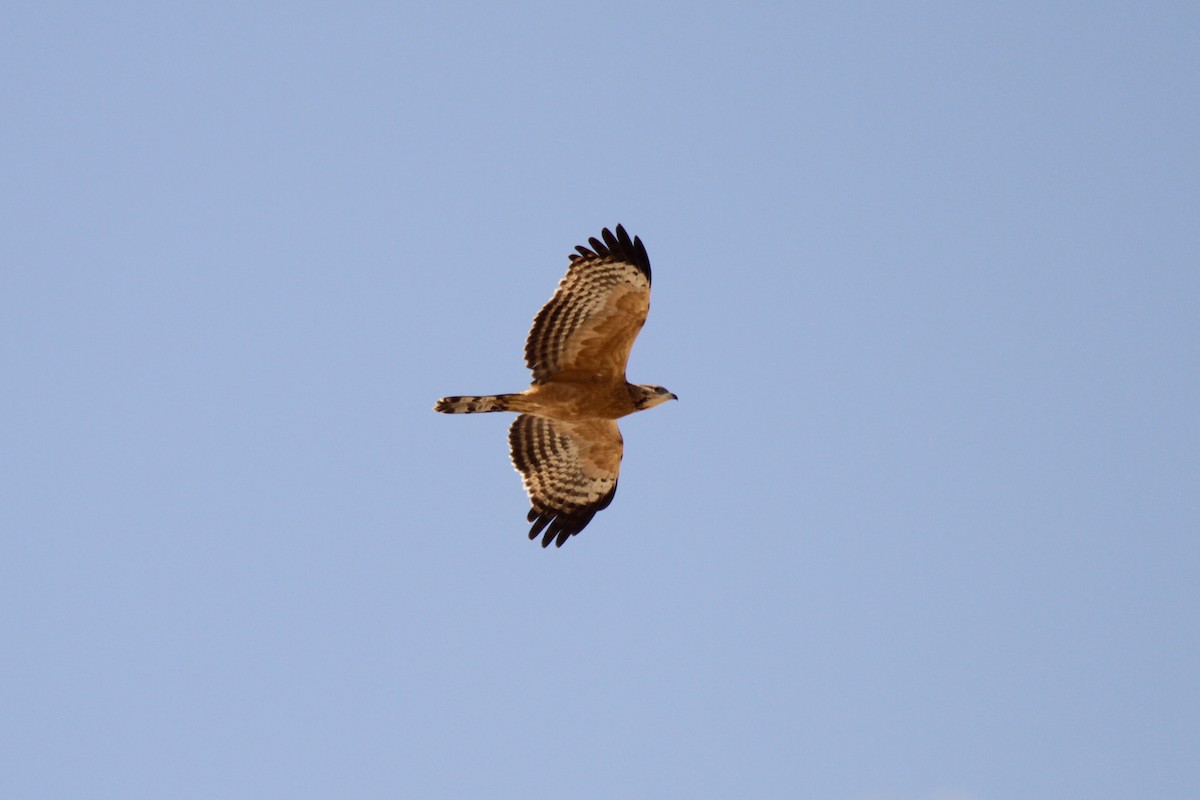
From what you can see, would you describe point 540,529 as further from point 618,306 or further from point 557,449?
point 618,306

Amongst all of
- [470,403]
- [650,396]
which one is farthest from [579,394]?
[470,403]

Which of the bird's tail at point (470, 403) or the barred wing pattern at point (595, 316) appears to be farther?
the bird's tail at point (470, 403)

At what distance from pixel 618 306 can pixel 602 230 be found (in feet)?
2.56

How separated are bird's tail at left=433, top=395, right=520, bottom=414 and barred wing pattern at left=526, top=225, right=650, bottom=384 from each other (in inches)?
16.2

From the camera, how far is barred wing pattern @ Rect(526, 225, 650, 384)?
1697cm

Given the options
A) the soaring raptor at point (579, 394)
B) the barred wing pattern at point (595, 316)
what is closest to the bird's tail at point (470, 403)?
the soaring raptor at point (579, 394)

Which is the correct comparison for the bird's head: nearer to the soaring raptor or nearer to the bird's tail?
the soaring raptor

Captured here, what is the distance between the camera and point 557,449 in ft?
60.1

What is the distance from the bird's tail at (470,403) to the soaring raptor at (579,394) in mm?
10

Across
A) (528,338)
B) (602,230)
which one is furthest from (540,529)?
(602,230)

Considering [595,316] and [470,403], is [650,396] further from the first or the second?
[470,403]

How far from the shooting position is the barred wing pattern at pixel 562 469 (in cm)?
1822

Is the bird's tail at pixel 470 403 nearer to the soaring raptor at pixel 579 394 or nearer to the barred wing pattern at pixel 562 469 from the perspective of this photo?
the soaring raptor at pixel 579 394

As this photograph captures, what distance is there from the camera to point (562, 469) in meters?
18.4
